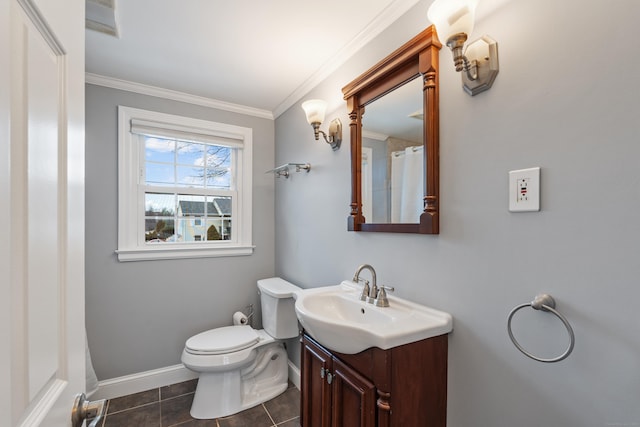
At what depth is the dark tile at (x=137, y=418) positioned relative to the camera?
6.07 ft

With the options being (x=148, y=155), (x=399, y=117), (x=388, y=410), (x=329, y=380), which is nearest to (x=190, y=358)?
(x=329, y=380)

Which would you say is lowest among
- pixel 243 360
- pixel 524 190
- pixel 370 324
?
pixel 243 360

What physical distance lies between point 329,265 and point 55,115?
5.28 feet

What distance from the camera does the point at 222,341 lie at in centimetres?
200

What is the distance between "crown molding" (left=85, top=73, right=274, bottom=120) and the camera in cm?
210

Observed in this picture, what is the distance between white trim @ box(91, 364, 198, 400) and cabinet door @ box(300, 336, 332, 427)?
1.27 m

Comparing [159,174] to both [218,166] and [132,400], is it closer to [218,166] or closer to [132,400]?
[218,166]

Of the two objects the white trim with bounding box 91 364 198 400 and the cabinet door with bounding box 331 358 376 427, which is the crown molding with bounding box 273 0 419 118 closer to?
the cabinet door with bounding box 331 358 376 427

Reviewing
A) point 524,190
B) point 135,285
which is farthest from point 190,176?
point 524,190

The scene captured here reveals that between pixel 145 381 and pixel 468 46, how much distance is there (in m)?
2.86

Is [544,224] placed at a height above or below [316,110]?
below

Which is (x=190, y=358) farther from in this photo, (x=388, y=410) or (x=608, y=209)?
(x=608, y=209)

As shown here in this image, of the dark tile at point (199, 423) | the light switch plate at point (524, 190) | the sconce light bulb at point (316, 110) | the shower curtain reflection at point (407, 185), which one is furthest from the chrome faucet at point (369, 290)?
the dark tile at point (199, 423)

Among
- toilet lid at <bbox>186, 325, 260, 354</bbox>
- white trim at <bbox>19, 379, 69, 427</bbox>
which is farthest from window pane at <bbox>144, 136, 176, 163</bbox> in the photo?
white trim at <bbox>19, 379, 69, 427</bbox>
